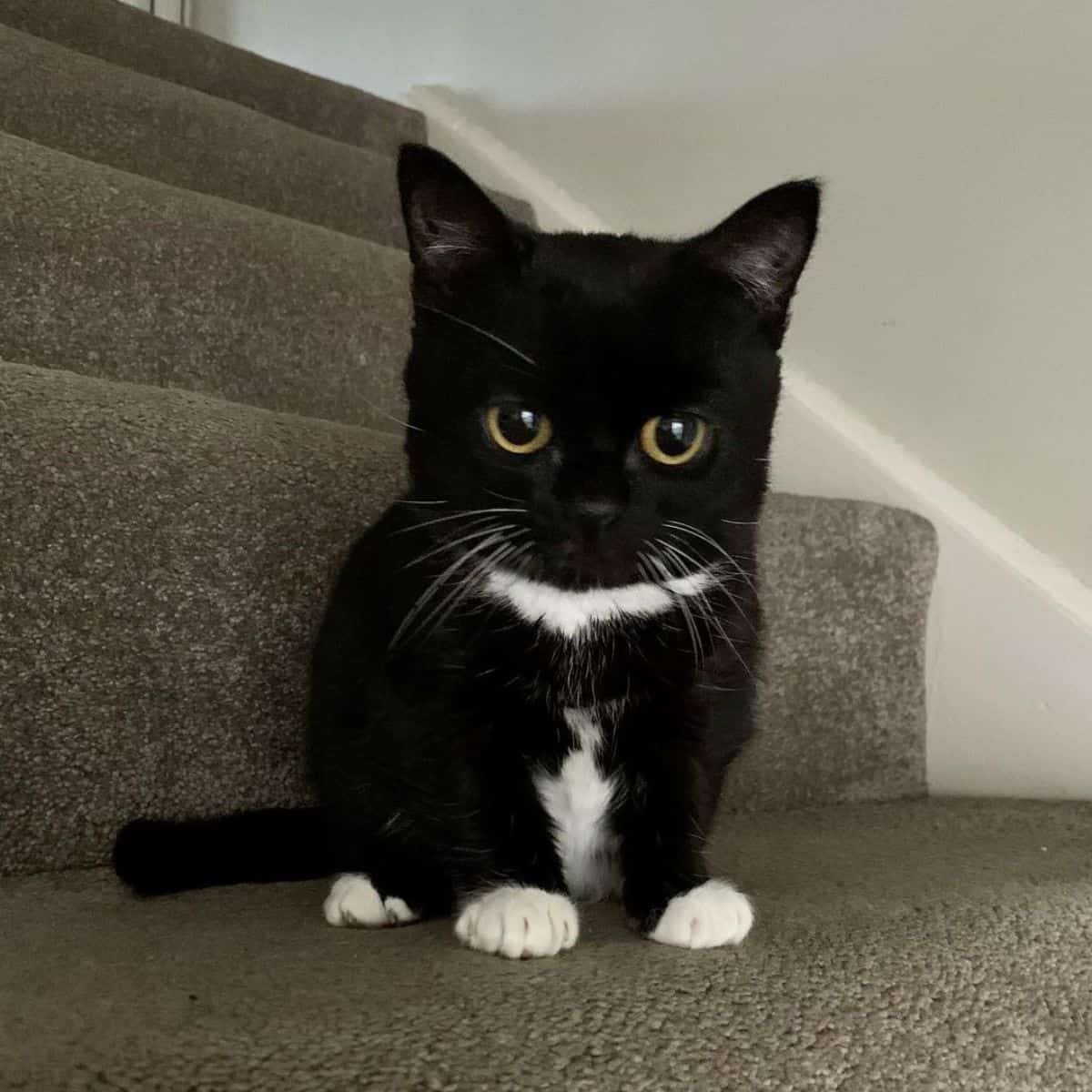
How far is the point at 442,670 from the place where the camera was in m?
0.79

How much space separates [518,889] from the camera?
753 millimetres

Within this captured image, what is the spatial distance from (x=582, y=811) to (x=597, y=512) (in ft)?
0.81

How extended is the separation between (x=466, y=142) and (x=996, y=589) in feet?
3.73

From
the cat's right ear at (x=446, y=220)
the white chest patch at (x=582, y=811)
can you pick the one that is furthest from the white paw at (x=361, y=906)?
the cat's right ear at (x=446, y=220)

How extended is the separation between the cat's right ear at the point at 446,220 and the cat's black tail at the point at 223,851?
0.45m

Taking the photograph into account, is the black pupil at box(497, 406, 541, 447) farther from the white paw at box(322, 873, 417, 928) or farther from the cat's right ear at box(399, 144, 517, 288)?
the white paw at box(322, 873, 417, 928)

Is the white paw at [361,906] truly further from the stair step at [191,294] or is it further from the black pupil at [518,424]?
the stair step at [191,294]

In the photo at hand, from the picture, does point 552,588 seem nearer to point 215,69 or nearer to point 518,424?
point 518,424

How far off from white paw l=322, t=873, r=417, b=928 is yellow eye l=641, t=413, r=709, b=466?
375 mm

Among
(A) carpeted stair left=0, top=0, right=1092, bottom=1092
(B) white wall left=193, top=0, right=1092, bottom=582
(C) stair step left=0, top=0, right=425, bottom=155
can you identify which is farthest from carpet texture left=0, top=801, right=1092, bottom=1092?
(C) stair step left=0, top=0, right=425, bottom=155

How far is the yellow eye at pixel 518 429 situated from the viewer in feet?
2.48

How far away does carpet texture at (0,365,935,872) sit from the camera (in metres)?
0.84

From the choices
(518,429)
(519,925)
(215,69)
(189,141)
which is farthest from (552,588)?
(215,69)

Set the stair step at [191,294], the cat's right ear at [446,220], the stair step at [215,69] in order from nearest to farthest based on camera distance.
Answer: the cat's right ear at [446,220] → the stair step at [191,294] → the stair step at [215,69]
